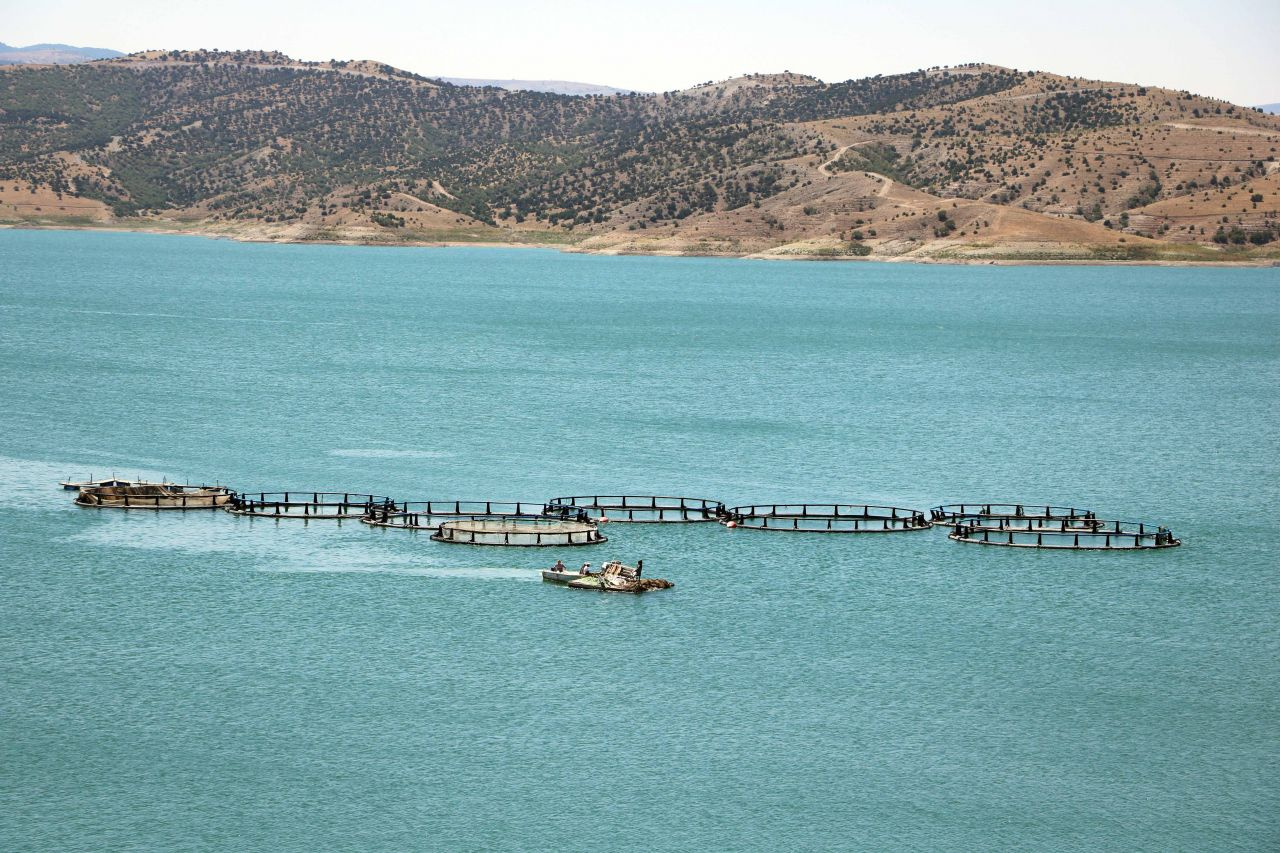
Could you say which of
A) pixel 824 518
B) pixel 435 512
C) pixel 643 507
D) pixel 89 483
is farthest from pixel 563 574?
pixel 89 483

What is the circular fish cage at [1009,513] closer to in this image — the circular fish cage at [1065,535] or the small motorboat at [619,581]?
the circular fish cage at [1065,535]

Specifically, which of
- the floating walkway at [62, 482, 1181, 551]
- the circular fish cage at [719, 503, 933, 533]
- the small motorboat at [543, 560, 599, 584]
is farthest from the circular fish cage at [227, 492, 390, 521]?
the circular fish cage at [719, 503, 933, 533]

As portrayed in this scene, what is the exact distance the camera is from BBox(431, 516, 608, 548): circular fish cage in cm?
8138

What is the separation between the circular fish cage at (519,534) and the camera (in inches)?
3204

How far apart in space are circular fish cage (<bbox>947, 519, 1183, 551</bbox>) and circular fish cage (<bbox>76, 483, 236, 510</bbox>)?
39241 millimetres

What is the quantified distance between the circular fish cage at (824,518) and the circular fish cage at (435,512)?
920cm

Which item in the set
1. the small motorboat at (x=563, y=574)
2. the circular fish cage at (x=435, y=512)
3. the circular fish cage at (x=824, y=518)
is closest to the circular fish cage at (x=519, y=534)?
the circular fish cage at (x=435, y=512)

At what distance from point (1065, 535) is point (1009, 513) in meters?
4.59

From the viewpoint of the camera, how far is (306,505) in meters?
82.3

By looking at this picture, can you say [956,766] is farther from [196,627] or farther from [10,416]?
[10,416]

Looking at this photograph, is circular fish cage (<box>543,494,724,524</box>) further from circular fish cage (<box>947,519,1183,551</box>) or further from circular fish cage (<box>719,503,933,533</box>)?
circular fish cage (<box>947,519,1183,551</box>)

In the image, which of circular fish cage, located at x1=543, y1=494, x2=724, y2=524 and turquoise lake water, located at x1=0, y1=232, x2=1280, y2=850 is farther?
circular fish cage, located at x1=543, y1=494, x2=724, y2=524

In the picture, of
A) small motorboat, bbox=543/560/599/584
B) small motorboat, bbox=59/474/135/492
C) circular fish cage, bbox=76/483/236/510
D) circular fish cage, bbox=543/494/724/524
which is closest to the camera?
small motorboat, bbox=543/560/599/584

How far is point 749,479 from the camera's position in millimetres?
97625
